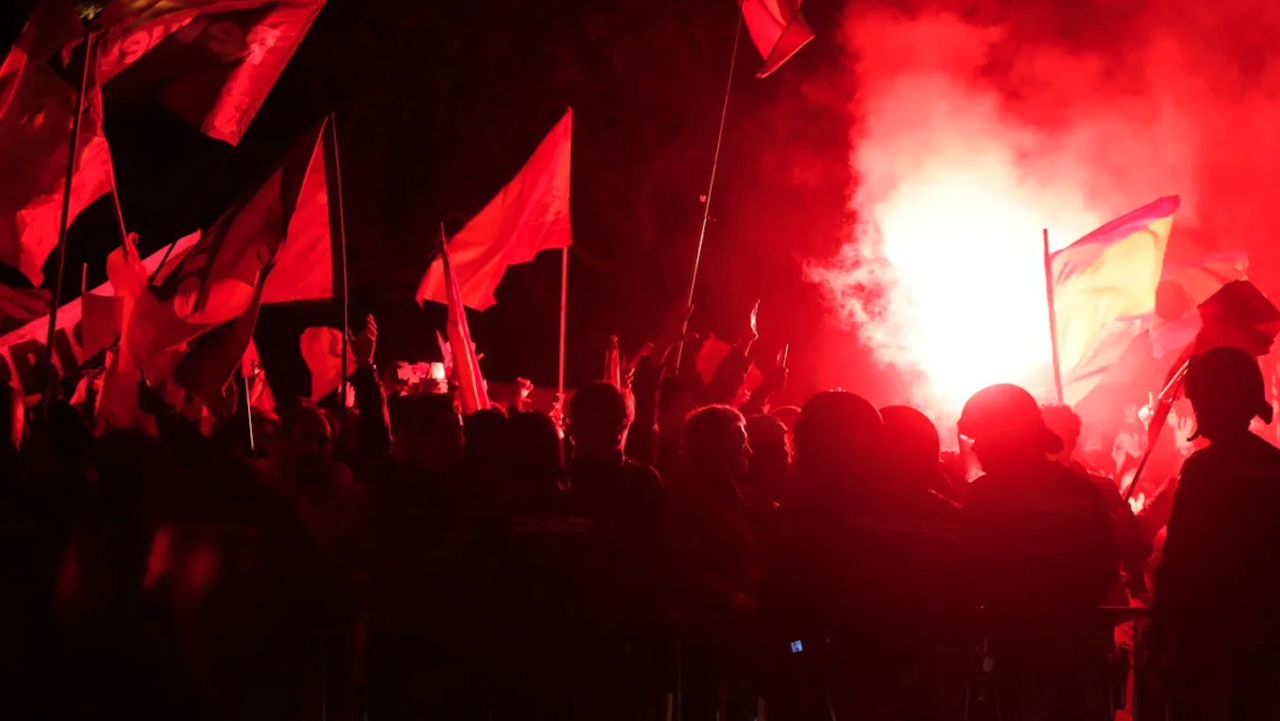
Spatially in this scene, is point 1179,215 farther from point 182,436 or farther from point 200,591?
point 200,591

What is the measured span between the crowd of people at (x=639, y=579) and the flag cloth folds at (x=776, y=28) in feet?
20.2

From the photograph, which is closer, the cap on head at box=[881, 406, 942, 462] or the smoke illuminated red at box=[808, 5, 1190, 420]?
the cap on head at box=[881, 406, 942, 462]

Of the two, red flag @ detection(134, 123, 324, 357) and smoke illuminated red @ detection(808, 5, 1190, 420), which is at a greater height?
smoke illuminated red @ detection(808, 5, 1190, 420)

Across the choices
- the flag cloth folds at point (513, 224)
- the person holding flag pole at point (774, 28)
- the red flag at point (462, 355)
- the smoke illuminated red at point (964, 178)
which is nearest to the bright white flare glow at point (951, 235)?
the smoke illuminated red at point (964, 178)

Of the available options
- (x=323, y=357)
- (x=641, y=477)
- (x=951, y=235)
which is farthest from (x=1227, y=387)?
(x=951, y=235)

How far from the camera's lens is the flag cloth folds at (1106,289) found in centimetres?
936

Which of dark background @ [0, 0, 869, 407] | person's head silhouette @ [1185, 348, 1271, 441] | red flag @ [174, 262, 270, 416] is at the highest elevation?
dark background @ [0, 0, 869, 407]

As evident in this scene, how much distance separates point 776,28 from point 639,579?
702cm

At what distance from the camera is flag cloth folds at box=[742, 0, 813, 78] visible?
10.4m

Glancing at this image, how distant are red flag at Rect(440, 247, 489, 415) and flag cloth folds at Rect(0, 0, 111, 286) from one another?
8.02 ft

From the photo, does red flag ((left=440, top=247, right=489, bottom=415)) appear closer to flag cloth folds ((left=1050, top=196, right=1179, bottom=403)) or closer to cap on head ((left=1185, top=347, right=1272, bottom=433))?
flag cloth folds ((left=1050, top=196, right=1179, bottom=403))

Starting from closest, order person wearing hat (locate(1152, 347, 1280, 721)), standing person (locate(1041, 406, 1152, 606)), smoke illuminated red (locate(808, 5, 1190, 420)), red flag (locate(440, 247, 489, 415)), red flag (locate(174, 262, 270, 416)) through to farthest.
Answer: person wearing hat (locate(1152, 347, 1280, 721)) < standing person (locate(1041, 406, 1152, 606)) < red flag (locate(174, 262, 270, 416)) < red flag (locate(440, 247, 489, 415)) < smoke illuminated red (locate(808, 5, 1190, 420))

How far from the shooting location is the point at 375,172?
20078 mm

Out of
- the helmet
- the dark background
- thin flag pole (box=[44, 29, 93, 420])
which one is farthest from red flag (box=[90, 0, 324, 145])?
the dark background
